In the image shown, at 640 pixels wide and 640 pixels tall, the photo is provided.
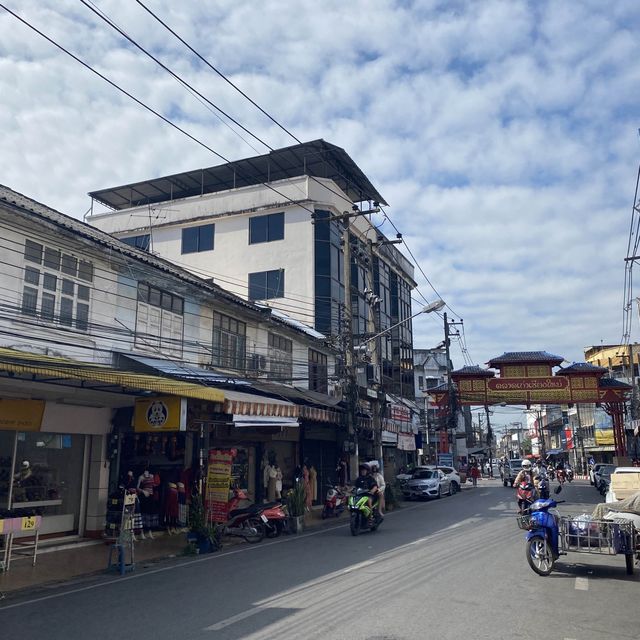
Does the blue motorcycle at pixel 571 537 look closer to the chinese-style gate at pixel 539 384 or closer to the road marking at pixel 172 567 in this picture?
the road marking at pixel 172 567

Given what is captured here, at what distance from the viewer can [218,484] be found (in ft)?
47.9

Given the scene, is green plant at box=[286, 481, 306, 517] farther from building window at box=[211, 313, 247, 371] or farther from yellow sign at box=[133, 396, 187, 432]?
building window at box=[211, 313, 247, 371]

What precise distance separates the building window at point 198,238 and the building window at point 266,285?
3.50m

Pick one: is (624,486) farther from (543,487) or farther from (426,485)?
(426,485)

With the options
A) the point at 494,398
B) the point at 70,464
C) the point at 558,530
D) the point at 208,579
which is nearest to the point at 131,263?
the point at 70,464

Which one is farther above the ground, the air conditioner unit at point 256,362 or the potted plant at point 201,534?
the air conditioner unit at point 256,362

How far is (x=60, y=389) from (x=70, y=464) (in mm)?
2648

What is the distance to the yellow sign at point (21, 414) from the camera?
41.8 feet

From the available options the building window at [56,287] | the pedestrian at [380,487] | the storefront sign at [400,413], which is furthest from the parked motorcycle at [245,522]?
the storefront sign at [400,413]

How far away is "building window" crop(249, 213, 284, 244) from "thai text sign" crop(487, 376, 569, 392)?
1426cm

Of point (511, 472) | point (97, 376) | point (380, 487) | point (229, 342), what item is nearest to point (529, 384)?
point (511, 472)

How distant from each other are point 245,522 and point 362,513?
113 inches

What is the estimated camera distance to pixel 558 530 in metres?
9.27

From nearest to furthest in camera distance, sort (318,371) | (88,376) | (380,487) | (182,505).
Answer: (88,376), (380,487), (182,505), (318,371)
